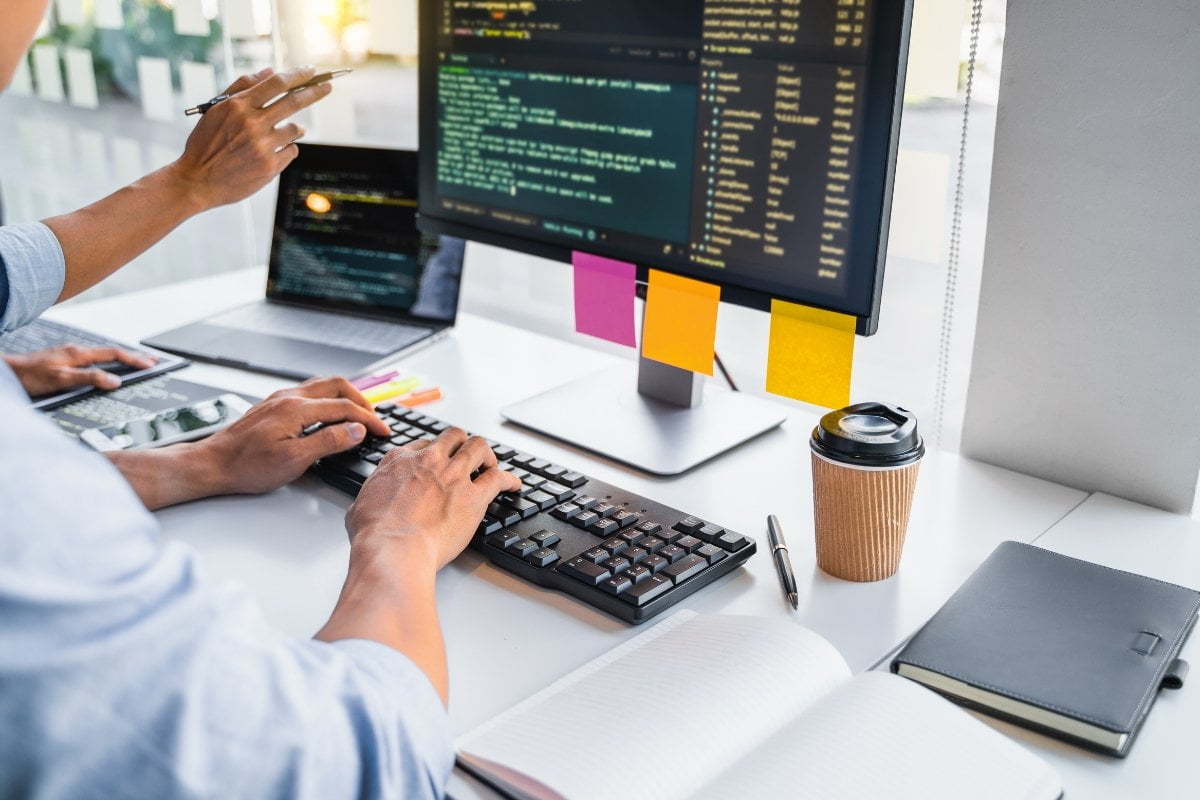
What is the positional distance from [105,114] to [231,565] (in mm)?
2277

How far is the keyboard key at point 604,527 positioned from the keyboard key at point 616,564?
0.04 meters

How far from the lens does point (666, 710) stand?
61cm

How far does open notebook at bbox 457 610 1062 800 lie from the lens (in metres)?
0.56

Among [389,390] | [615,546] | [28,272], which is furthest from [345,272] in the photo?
[615,546]

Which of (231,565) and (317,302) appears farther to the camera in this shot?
(317,302)

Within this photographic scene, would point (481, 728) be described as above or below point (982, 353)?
below

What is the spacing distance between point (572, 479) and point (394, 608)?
0.28 m

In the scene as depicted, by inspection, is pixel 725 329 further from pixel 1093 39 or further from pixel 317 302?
pixel 317 302

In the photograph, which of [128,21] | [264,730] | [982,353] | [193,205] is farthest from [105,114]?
[264,730]

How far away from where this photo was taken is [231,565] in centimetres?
84

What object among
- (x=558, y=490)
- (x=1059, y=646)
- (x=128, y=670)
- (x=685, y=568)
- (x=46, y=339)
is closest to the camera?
(x=128, y=670)

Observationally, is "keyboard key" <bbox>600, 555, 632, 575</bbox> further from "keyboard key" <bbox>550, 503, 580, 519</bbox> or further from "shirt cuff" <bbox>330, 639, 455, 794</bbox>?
"shirt cuff" <bbox>330, 639, 455, 794</bbox>

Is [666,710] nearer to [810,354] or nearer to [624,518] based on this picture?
→ [624,518]

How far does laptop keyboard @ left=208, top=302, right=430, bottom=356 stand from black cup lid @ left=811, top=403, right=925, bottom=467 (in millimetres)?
662
